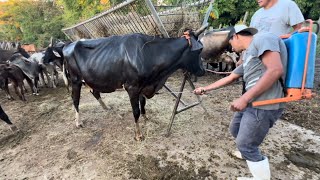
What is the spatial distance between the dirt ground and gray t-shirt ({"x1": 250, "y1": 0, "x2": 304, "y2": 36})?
1.78 meters

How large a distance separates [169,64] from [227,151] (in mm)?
1635

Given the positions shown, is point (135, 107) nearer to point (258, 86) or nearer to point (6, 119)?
point (258, 86)

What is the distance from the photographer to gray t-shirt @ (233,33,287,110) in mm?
1979

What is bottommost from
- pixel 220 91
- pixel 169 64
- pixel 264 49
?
pixel 220 91

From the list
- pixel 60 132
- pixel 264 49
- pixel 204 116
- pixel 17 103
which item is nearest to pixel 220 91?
pixel 204 116

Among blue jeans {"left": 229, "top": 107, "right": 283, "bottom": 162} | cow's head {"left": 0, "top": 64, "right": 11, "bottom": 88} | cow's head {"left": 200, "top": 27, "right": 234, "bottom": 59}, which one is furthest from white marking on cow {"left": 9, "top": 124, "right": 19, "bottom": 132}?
cow's head {"left": 200, "top": 27, "right": 234, "bottom": 59}

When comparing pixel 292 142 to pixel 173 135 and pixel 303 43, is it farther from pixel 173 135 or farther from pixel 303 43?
pixel 303 43

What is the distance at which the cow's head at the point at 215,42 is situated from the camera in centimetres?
636

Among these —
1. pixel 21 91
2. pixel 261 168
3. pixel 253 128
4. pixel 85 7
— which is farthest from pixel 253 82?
pixel 85 7

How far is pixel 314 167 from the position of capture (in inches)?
122

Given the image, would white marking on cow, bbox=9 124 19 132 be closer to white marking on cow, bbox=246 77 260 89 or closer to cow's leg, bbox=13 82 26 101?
cow's leg, bbox=13 82 26 101

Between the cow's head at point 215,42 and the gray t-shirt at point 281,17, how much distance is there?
9.43 feet

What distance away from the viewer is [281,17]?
3264mm

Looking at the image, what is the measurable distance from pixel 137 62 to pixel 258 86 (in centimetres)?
205
